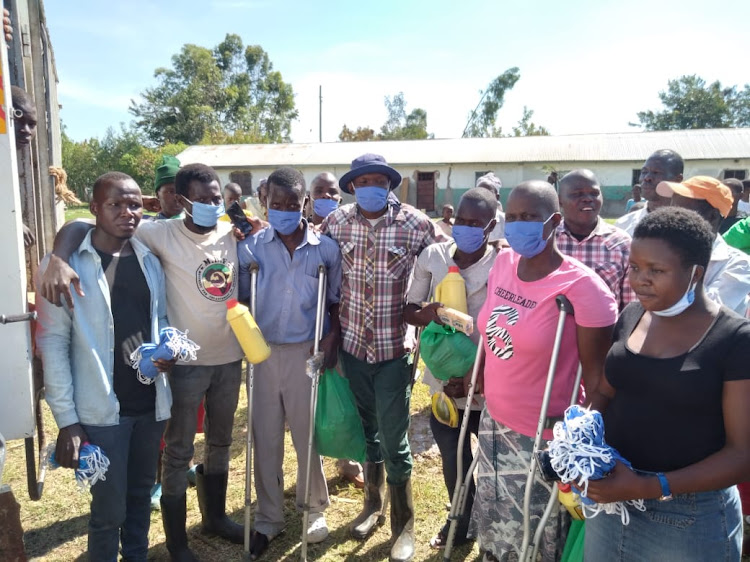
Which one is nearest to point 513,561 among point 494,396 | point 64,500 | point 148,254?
point 494,396

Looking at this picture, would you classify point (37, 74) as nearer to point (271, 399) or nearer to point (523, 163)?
point (271, 399)

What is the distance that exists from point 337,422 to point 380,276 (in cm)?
106

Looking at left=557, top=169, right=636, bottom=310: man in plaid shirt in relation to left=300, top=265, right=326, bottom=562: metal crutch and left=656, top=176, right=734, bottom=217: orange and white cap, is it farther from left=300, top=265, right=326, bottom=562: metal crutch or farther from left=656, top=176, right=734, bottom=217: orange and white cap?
left=300, top=265, right=326, bottom=562: metal crutch

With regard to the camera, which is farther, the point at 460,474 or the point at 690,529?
the point at 460,474

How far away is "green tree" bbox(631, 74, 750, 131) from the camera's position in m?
53.2

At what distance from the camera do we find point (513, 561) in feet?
9.27

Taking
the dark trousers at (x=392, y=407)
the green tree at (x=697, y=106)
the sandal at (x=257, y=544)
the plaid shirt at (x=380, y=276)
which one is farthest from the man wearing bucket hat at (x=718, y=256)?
the green tree at (x=697, y=106)

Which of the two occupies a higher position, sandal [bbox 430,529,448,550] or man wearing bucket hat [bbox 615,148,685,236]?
man wearing bucket hat [bbox 615,148,685,236]

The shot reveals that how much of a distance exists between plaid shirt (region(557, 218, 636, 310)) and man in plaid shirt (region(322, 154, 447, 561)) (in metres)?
0.98

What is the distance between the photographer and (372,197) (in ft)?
12.3

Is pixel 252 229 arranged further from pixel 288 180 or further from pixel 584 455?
pixel 584 455

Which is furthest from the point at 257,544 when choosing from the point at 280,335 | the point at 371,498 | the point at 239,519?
the point at 280,335

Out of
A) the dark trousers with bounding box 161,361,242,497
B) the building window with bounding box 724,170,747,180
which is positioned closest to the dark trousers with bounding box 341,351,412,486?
the dark trousers with bounding box 161,361,242,497

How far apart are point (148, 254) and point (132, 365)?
666 millimetres
